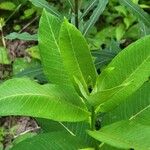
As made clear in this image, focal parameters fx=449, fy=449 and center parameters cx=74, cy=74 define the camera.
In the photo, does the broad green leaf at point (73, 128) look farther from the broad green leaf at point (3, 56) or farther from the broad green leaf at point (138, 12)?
the broad green leaf at point (3, 56)

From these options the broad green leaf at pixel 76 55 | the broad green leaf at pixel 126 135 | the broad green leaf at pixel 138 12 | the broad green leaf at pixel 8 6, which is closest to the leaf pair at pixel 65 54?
the broad green leaf at pixel 76 55

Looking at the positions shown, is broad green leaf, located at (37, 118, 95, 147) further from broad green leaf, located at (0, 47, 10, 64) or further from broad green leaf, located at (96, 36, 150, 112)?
broad green leaf, located at (0, 47, 10, 64)

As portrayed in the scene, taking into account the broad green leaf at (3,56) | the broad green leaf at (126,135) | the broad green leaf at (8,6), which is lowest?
the broad green leaf at (3,56)

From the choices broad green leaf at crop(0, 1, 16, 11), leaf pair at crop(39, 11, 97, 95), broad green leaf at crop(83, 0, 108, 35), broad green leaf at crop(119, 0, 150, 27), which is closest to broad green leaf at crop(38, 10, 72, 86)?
leaf pair at crop(39, 11, 97, 95)

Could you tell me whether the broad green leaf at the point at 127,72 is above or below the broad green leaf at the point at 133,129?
above

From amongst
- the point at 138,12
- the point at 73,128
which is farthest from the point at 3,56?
the point at 73,128

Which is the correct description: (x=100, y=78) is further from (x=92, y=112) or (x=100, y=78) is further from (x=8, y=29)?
(x=8, y=29)

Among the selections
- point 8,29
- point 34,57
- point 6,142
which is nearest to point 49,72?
point 6,142

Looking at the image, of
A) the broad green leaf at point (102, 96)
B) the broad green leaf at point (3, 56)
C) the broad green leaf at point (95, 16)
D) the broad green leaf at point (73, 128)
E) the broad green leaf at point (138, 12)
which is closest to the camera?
the broad green leaf at point (102, 96)

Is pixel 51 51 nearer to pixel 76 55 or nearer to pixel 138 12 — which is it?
pixel 76 55
